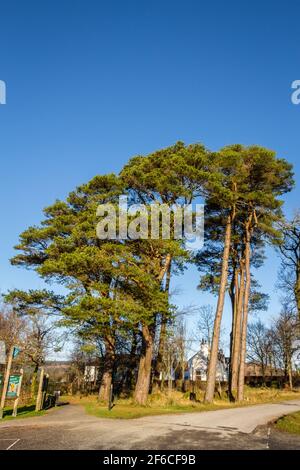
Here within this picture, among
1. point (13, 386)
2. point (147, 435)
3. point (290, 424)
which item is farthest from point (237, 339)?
point (147, 435)

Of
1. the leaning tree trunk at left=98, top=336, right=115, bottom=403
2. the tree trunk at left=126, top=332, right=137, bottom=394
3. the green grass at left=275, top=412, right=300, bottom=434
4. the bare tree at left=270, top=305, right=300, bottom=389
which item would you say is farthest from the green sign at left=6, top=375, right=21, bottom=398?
the bare tree at left=270, top=305, right=300, bottom=389

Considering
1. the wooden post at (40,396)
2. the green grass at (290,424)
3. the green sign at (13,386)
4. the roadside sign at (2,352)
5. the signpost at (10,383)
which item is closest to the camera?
the green grass at (290,424)

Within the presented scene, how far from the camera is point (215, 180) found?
21406mm

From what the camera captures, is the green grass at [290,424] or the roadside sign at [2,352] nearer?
the green grass at [290,424]

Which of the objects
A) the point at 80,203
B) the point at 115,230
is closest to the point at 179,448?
the point at 115,230

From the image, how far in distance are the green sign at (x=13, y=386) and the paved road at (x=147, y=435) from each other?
93.8 inches

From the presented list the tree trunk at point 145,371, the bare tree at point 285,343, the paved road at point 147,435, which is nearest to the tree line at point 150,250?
the tree trunk at point 145,371

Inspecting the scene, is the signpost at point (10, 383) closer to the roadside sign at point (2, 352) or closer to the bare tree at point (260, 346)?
the roadside sign at point (2, 352)

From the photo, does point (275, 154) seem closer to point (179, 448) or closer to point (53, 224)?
point (53, 224)

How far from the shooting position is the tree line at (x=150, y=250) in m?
18.5

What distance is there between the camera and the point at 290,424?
1345cm

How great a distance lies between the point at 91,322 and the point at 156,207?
6767mm

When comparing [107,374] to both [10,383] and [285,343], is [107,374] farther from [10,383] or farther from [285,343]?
[285,343]

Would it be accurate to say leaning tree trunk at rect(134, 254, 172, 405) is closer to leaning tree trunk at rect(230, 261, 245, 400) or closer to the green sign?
the green sign
